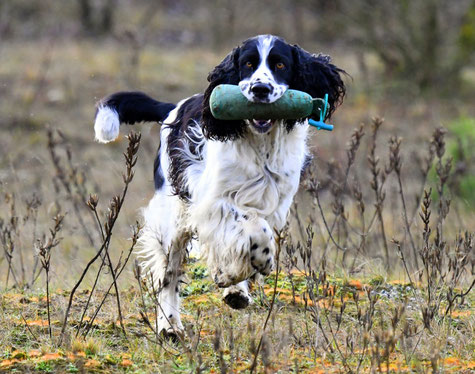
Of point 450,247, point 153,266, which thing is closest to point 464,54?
point 450,247

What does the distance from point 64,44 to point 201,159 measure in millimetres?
12595

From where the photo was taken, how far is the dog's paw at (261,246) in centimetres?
419

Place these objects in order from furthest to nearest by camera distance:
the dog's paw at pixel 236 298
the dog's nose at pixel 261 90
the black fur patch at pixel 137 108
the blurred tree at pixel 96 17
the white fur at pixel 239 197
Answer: the blurred tree at pixel 96 17 < the black fur patch at pixel 137 108 < the dog's paw at pixel 236 298 < the white fur at pixel 239 197 < the dog's nose at pixel 261 90

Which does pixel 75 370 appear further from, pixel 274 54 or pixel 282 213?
pixel 274 54

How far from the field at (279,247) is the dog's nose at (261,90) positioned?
2.02 ft

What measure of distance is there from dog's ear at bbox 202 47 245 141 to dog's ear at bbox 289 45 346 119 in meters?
0.33

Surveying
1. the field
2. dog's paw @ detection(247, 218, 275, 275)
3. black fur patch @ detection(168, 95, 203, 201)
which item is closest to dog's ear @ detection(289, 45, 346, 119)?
black fur patch @ detection(168, 95, 203, 201)

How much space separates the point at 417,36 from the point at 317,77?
10169 millimetres

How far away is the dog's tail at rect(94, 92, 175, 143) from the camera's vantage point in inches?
203

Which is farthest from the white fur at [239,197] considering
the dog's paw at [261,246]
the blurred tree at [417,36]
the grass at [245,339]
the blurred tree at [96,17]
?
the blurred tree at [96,17]

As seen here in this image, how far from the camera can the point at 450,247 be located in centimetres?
620

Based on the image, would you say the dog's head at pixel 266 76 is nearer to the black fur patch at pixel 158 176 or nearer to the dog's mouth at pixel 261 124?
the dog's mouth at pixel 261 124

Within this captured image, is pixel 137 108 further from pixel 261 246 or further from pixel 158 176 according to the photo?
pixel 261 246

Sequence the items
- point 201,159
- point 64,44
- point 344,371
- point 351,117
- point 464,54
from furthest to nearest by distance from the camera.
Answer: point 64,44 → point 464,54 → point 351,117 → point 201,159 → point 344,371
